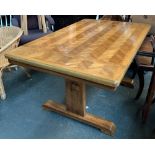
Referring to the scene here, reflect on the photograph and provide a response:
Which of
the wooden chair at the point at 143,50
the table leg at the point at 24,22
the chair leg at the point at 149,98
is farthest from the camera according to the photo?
the table leg at the point at 24,22

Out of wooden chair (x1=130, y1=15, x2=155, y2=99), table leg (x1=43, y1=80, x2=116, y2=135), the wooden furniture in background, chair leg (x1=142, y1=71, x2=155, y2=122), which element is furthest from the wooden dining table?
the wooden furniture in background

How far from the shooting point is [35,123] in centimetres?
188

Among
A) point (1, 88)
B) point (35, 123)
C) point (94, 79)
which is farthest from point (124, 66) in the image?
point (1, 88)

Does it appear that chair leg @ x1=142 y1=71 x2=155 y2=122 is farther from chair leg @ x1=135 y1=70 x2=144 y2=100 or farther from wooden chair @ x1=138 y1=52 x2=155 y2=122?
chair leg @ x1=135 y1=70 x2=144 y2=100

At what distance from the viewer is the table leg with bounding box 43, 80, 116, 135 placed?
176cm

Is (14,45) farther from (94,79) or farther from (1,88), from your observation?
(94,79)

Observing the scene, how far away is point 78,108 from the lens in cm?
189

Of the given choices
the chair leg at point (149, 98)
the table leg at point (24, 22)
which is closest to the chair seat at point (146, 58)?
the chair leg at point (149, 98)

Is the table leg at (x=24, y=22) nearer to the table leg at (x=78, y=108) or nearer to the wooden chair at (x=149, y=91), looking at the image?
the table leg at (x=78, y=108)

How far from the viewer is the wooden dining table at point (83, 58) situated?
1.29 metres

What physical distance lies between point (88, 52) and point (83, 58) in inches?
5.1

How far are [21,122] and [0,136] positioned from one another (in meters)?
0.23

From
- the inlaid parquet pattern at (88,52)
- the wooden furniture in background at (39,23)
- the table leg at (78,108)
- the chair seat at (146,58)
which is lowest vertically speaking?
the table leg at (78,108)

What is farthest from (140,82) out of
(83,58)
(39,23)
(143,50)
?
(39,23)
